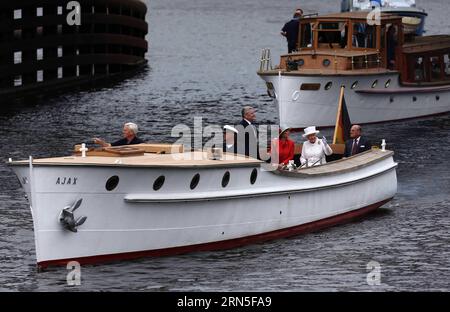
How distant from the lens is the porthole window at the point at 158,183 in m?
25.3

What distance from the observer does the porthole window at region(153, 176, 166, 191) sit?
82.9 feet

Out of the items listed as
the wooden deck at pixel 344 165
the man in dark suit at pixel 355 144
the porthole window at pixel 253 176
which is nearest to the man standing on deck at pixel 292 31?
the man in dark suit at pixel 355 144

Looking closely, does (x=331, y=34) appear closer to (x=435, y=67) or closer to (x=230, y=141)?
(x=435, y=67)

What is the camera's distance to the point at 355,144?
105 feet

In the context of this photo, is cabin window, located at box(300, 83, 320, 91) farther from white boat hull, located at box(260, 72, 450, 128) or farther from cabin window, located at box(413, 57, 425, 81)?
cabin window, located at box(413, 57, 425, 81)

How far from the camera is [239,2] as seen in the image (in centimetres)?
13938

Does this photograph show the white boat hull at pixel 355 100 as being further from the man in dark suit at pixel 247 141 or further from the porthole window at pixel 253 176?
the porthole window at pixel 253 176

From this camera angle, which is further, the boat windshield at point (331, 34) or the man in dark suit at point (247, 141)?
the boat windshield at point (331, 34)

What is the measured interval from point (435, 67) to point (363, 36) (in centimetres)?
402

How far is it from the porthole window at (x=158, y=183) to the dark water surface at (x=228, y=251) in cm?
134

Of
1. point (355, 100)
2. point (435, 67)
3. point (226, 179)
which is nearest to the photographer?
point (226, 179)

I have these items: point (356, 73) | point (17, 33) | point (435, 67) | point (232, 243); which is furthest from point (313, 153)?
point (17, 33)

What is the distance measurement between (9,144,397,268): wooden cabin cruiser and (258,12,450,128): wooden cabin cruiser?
17809mm
